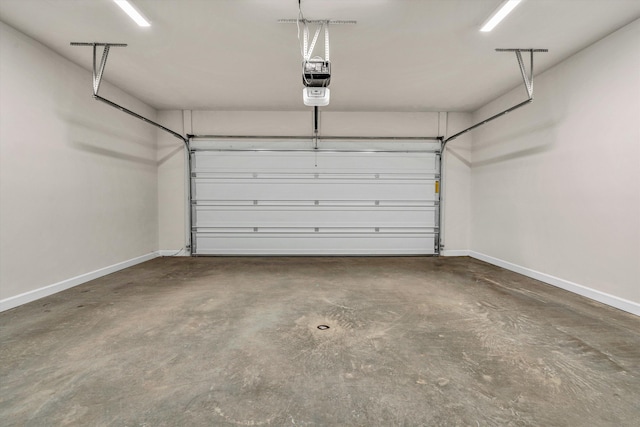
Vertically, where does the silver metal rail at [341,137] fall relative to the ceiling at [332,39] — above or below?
below

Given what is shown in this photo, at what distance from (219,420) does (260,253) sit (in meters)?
4.20

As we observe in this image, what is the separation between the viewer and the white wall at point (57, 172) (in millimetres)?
2783

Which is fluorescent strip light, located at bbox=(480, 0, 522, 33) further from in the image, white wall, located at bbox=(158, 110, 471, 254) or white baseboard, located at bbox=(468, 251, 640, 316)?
white baseboard, located at bbox=(468, 251, 640, 316)

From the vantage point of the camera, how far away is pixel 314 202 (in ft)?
18.0

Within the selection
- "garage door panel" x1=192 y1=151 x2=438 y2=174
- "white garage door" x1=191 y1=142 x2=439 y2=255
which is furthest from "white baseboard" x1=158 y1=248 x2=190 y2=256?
"garage door panel" x1=192 y1=151 x2=438 y2=174

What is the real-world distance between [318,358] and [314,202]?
3825 mm

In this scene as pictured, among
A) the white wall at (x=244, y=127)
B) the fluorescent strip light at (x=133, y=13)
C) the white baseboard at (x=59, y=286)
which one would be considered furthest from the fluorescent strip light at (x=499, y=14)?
the white baseboard at (x=59, y=286)

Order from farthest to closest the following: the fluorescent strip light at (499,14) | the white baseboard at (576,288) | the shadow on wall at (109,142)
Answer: the shadow on wall at (109,142) < the white baseboard at (576,288) < the fluorescent strip light at (499,14)

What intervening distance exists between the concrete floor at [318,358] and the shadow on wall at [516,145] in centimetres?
198

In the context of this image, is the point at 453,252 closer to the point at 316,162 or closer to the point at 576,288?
the point at 576,288

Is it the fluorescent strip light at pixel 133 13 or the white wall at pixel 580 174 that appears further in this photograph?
the white wall at pixel 580 174

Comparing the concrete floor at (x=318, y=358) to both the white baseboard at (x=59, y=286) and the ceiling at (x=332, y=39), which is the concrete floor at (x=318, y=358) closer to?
the white baseboard at (x=59, y=286)

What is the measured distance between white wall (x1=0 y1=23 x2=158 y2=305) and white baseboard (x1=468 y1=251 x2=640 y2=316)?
20.5ft

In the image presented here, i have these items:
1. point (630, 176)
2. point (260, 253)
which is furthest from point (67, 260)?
point (630, 176)
